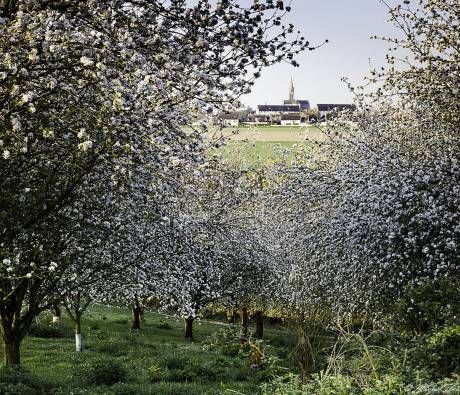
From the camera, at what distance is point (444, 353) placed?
437 inches

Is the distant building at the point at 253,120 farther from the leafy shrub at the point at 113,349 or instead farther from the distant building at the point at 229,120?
the leafy shrub at the point at 113,349

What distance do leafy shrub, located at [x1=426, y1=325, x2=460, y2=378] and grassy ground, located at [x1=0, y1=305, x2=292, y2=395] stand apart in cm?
372

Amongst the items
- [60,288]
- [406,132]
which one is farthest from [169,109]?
[406,132]

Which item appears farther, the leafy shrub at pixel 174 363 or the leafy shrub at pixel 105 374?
the leafy shrub at pixel 174 363

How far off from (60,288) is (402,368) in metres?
10.7

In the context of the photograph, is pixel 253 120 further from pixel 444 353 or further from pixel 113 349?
pixel 444 353

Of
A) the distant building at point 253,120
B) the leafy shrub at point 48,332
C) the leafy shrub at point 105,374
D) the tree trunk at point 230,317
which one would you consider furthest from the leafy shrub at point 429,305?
the tree trunk at point 230,317

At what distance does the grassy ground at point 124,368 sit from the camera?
14.9 m

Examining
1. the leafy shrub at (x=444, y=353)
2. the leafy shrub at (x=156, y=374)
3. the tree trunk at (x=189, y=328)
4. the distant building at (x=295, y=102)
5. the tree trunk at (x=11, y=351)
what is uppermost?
the distant building at (x=295, y=102)

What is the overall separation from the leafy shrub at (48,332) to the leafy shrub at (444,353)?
21.5 meters

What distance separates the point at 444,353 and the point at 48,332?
2246 centimetres

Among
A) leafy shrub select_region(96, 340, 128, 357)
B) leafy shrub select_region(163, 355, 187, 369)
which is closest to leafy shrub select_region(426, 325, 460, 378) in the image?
leafy shrub select_region(163, 355, 187, 369)

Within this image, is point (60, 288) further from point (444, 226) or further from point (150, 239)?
point (444, 226)

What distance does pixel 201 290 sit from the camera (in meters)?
32.8
